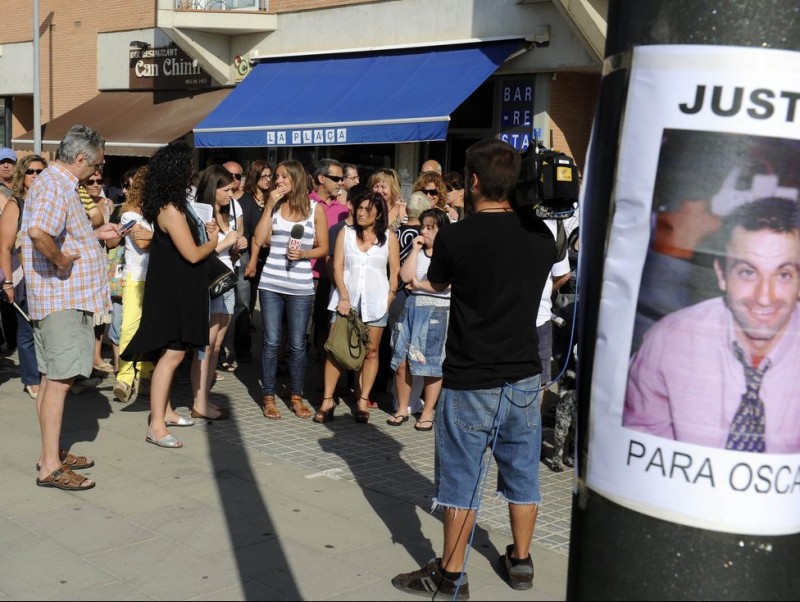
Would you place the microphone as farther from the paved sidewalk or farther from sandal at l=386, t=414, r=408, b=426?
sandal at l=386, t=414, r=408, b=426

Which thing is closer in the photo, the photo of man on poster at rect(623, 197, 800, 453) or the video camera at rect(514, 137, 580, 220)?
the photo of man on poster at rect(623, 197, 800, 453)

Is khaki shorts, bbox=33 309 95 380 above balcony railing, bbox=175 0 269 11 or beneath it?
beneath

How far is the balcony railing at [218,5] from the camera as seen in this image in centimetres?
1841

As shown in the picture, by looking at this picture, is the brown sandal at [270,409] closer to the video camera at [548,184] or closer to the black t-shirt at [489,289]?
the black t-shirt at [489,289]

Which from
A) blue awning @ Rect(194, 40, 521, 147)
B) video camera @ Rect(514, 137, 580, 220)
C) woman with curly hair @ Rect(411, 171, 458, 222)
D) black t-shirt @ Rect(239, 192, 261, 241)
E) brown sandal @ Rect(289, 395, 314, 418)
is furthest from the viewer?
blue awning @ Rect(194, 40, 521, 147)

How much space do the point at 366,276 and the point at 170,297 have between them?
1.62 m

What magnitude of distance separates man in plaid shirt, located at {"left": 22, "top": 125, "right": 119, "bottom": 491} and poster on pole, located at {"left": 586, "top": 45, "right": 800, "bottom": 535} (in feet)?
13.2

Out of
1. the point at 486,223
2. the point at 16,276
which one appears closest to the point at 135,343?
the point at 16,276

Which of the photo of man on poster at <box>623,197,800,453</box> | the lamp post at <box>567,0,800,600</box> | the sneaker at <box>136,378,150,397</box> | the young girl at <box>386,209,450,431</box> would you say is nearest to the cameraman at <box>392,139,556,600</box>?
the lamp post at <box>567,0,800,600</box>

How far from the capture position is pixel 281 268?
26.4 feet

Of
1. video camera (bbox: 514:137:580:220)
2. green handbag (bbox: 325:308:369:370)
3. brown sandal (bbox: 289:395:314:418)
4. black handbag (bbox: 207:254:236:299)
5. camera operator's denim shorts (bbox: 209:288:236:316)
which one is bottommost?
brown sandal (bbox: 289:395:314:418)

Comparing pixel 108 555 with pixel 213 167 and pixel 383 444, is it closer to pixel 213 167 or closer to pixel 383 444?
pixel 383 444

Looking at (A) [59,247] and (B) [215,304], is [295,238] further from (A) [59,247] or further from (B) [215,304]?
(A) [59,247]

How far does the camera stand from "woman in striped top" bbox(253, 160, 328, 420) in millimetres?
8039
